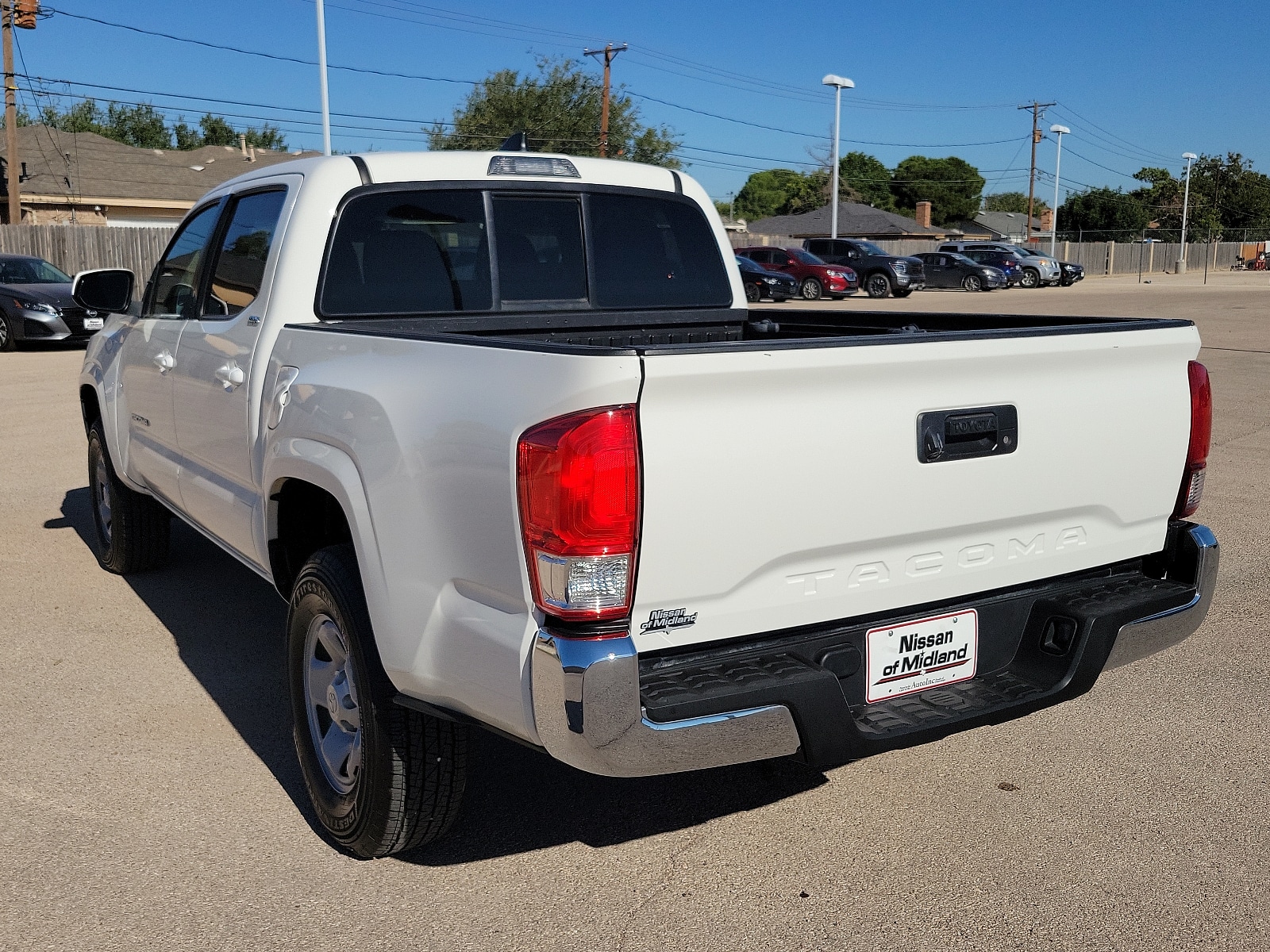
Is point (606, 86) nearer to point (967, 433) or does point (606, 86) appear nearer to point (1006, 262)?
point (1006, 262)

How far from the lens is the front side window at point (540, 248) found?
14.7 feet

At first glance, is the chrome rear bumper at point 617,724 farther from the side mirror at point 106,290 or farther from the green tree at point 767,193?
the green tree at point 767,193

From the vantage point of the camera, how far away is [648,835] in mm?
3637

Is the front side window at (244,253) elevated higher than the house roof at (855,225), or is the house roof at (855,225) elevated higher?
the house roof at (855,225)

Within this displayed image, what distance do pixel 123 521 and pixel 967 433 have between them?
4.77 meters

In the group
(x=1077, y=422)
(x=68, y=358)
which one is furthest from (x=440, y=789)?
(x=68, y=358)

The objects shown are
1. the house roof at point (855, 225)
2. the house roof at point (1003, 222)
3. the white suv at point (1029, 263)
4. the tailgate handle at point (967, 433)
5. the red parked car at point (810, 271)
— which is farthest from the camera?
the house roof at point (1003, 222)

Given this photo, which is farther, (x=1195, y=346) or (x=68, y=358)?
(x=68, y=358)

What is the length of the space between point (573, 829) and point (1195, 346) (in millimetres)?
2301

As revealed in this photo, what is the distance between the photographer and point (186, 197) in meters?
44.3

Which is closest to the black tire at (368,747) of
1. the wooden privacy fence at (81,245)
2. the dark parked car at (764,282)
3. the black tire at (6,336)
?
the black tire at (6,336)

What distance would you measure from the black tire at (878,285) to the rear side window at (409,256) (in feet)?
113

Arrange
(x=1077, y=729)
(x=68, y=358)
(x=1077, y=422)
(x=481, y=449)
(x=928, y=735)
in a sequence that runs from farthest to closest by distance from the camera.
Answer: (x=68, y=358)
(x=1077, y=729)
(x=1077, y=422)
(x=928, y=735)
(x=481, y=449)

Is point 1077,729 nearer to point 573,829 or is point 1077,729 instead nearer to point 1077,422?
point 1077,422
